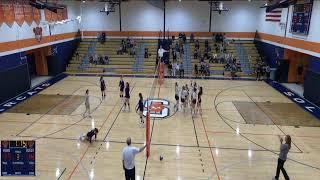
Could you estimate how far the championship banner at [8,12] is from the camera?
17.7m

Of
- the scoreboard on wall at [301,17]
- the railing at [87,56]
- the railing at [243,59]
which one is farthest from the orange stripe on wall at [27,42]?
the scoreboard on wall at [301,17]

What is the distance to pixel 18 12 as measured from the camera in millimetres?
19328

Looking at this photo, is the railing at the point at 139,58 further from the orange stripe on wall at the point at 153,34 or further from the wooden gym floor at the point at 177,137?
the wooden gym floor at the point at 177,137

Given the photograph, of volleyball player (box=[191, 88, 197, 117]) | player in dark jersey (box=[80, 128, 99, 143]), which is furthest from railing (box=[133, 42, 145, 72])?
player in dark jersey (box=[80, 128, 99, 143])

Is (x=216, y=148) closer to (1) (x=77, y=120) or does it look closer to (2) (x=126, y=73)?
(1) (x=77, y=120)

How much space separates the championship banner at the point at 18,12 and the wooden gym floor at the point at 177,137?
17.5 ft

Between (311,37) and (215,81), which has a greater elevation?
(311,37)

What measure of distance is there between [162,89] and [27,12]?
11.6 m

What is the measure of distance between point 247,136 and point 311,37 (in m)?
10.1

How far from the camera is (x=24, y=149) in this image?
28.0 ft

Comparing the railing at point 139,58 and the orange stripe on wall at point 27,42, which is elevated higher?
the orange stripe on wall at point 27,42

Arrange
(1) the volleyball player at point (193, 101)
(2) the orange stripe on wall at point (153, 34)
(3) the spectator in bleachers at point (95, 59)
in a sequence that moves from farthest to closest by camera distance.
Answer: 1. (2) the orange stripe on wall at point (153, 34)
2. (3) the spectator in bleachers at point (95, 59)
3. (1) the volleyball player at point (193, 101)

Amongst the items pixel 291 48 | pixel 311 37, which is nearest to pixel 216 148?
pixel 311 37

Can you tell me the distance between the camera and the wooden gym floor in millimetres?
9922
